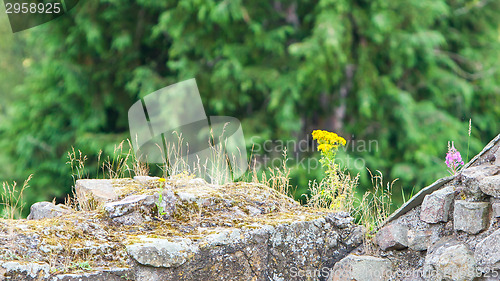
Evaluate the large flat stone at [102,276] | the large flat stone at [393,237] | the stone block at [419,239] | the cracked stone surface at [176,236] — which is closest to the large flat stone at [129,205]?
the cracked stone surface at [176,236]

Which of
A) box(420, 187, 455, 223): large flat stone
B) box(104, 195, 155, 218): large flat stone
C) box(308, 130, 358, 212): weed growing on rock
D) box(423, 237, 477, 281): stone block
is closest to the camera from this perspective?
box(423, 237, 477, 281): stone block

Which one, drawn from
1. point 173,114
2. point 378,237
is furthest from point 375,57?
point 378,237

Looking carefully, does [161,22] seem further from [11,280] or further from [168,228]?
[11,280]

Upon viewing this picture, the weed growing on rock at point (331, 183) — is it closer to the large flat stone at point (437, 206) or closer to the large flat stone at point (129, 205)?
the large flat stone at point (437, 206)

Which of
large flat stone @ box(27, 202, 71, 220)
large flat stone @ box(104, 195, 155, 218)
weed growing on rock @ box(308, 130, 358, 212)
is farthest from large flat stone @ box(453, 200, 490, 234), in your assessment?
large flat stone @ box(27, 202, 71, 220)

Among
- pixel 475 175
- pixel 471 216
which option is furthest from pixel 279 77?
pixel 471 216

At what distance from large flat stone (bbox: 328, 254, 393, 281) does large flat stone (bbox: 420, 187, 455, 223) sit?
386mm

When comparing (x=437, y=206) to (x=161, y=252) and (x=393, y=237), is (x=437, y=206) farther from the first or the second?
(x=161, y=252)

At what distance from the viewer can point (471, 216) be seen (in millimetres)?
2764

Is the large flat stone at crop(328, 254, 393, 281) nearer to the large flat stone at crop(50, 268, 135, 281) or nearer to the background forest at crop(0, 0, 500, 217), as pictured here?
the large flat stone at crop(50, 268, 135, 281)

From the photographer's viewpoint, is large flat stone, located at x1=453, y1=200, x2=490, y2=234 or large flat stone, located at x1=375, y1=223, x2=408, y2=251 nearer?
large flat stone, located at x1=453, y1=200, x2=490, y2=234

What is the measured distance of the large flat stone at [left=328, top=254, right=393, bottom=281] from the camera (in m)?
3.09

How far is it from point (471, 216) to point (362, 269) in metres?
0.76

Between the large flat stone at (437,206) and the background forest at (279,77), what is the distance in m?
4.25
